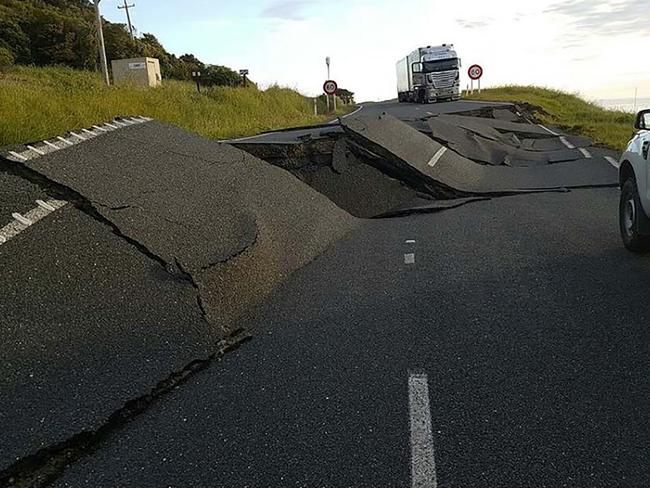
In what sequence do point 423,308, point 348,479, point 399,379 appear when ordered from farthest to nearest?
point 423,308 → point 399,379 → point 348,479

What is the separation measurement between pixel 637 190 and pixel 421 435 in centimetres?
408

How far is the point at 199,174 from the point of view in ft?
25.2

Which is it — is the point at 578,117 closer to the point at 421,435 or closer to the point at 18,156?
the point at 18,156

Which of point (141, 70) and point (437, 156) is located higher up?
point (141, 70)

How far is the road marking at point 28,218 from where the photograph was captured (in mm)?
4848

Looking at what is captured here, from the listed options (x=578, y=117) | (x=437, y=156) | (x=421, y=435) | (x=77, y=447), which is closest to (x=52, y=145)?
(x=77, y=447)

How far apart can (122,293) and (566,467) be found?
3.38m

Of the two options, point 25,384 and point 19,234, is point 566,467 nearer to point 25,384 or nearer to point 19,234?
point 25,384

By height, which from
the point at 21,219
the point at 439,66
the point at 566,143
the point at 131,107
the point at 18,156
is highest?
the point at 439,66

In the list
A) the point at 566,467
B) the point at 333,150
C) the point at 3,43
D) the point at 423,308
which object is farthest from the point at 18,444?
the point at 3,43

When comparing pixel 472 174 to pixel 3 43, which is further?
pixel 3 43

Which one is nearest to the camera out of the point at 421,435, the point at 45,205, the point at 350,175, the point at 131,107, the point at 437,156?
the point at 421,435

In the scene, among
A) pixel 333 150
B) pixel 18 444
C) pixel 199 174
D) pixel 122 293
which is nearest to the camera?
pixel 18 444

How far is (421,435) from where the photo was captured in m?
3.29
